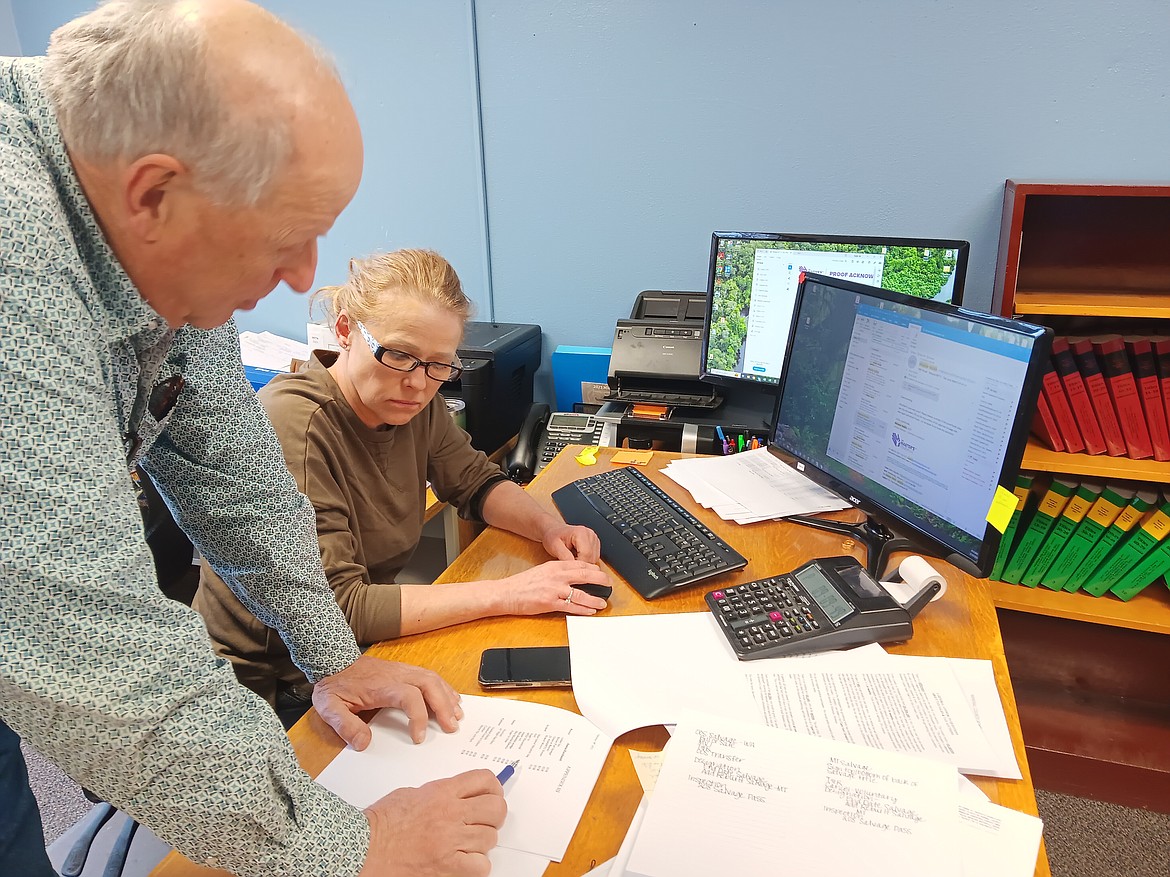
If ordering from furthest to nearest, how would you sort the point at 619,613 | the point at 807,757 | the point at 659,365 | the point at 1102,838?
the point at 659,365 → the point at 1102,838 → the point at 619,613 → the point at 807,757

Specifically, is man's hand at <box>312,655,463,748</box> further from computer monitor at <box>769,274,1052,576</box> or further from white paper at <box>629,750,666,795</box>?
computer monitor at <box>769,274,1052,576</box>

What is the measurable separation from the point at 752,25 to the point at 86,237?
1.81 m

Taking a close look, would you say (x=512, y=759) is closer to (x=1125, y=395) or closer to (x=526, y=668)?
(x=526, y=668)

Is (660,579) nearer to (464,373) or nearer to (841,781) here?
(841,781)

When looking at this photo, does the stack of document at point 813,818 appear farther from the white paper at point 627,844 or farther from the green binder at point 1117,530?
the green binder at point 1117,530

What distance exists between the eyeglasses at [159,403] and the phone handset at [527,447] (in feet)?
3.85

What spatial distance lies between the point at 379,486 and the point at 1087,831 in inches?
69.9

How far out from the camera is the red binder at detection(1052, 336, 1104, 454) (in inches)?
64.7

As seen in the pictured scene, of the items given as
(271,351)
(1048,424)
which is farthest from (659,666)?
(271,351)

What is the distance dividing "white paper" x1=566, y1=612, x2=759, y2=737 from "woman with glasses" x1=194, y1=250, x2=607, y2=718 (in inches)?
3.1

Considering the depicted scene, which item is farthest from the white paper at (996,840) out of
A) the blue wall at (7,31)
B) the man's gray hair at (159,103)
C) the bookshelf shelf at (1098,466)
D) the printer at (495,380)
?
the blue wall at (7,31)

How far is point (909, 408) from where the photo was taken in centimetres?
114

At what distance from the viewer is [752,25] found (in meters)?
1.91

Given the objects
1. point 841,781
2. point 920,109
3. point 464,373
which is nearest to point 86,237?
point 841,781
